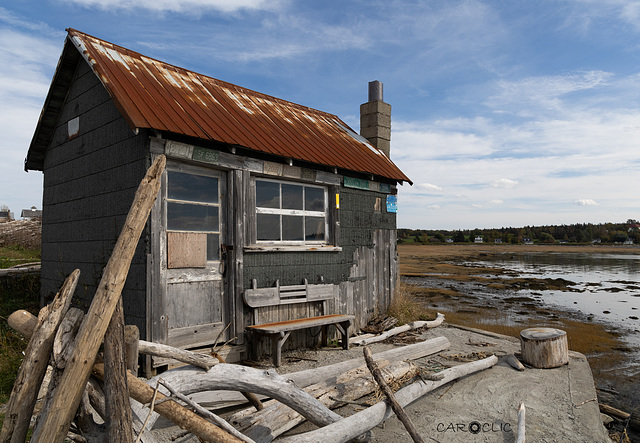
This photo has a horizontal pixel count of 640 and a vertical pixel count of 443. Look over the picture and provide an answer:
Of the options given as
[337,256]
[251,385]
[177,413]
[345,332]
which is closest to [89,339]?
[177,413]

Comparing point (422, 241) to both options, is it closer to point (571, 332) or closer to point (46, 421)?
point (571, 332)

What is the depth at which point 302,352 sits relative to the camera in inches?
313

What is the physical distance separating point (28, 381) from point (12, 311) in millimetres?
7691

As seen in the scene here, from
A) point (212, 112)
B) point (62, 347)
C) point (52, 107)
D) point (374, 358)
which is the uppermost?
point (52, 107)

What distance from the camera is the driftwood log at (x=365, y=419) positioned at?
401 centimetres

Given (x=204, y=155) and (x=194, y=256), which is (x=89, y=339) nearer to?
(x=194, y=256)

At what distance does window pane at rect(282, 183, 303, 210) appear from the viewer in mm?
8023

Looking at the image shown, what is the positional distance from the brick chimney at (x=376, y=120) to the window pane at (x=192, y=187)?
6090 millimetres

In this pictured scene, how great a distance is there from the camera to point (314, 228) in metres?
8.63

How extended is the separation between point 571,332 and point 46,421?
545 inches

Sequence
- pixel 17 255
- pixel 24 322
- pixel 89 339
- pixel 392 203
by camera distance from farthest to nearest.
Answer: pixel 17 255 → pixel 392 203 → pixel 24 322 → pixel 89 339

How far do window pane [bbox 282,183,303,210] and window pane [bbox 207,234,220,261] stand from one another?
148cm

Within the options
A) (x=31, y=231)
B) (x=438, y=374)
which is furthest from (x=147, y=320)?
(x=31, y=231)

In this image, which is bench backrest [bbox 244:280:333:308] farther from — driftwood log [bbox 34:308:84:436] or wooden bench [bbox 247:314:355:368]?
driftwood log [bbox 34:308:84:436]
